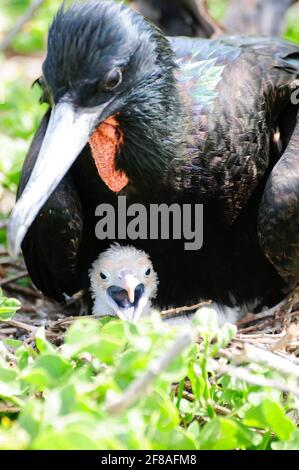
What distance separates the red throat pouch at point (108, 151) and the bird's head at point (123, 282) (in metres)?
0.30

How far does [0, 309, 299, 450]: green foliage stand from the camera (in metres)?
2.34

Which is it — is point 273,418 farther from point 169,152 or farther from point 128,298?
point 169,152

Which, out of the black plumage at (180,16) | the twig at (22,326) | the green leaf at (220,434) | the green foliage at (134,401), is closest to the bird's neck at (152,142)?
the twig at (22,326)

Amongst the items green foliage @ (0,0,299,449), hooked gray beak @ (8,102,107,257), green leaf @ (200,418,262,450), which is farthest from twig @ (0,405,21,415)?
green leaf @ (200,418,262,450)

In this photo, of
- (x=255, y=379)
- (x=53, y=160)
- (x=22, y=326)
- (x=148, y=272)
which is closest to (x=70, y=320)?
(x=22, y=326)

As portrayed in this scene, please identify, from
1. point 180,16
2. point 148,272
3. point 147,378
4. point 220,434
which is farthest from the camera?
point 180,16

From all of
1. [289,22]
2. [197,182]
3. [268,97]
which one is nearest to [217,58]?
[268,97]

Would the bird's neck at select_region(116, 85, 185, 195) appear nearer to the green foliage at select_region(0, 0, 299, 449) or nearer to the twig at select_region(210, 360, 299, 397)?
the green foliage at select_region(0, 0, 299, 449)

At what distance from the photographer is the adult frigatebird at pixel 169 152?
10.8ft

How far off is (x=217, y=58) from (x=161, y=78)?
48cm

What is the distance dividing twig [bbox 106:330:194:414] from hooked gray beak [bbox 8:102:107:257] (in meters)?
0.73

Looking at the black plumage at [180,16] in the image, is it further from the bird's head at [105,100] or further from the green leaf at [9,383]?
the green leaf at [9,383]

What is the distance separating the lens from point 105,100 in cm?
335

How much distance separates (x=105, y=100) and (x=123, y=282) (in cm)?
76
